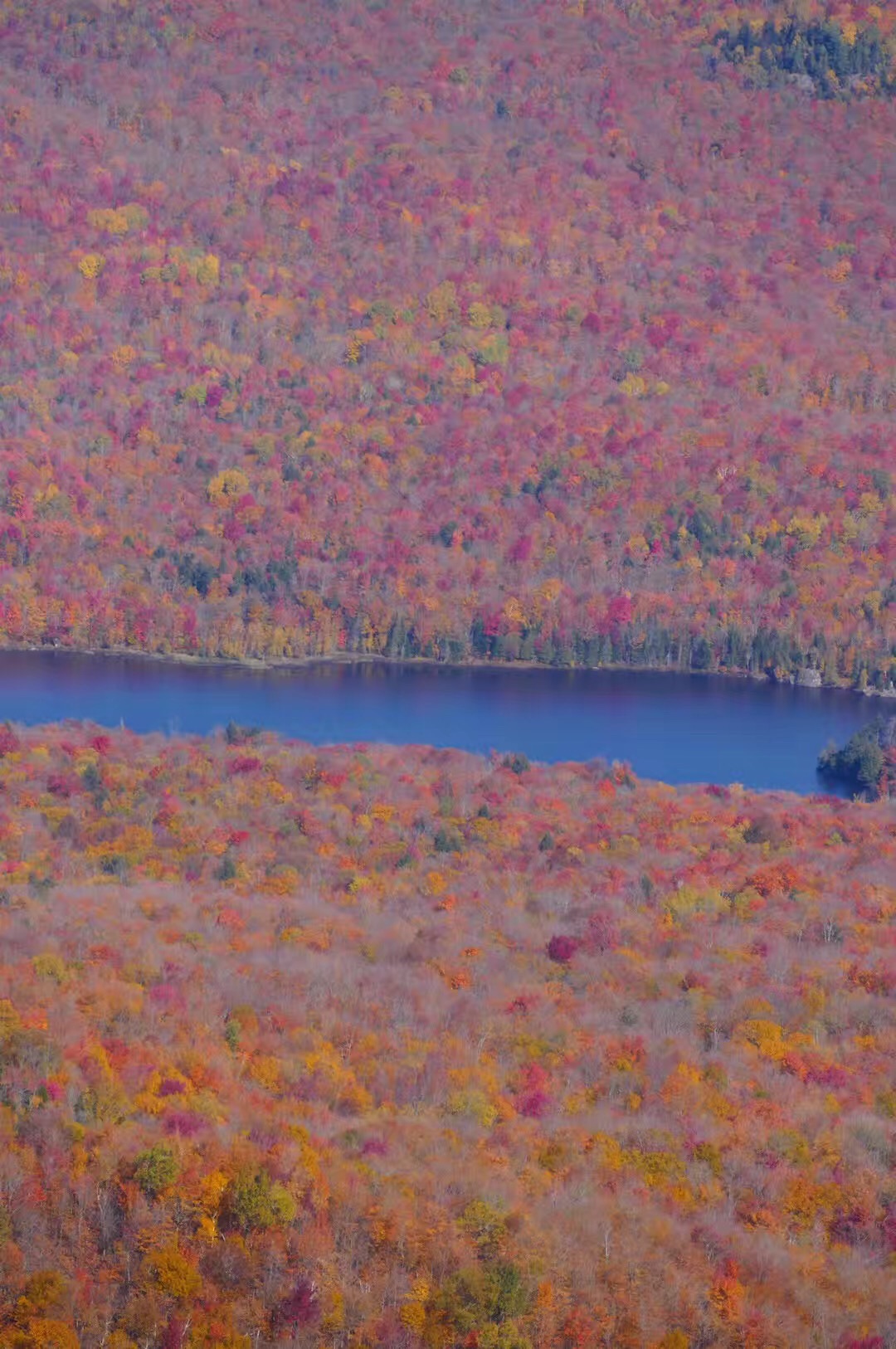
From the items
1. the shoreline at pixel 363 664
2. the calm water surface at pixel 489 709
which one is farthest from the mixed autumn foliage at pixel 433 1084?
the shoreline at pixel 363 664

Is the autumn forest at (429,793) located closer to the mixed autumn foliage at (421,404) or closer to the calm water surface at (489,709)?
the mixed autumn foliage at (421,404)

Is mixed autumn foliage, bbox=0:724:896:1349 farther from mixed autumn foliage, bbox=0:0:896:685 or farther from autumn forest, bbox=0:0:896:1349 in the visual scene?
mixed autumn foliage, bbox=0:0:896:685

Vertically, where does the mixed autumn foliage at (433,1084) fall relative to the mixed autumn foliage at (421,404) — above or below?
below

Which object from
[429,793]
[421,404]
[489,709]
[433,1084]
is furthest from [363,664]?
[433,1084]

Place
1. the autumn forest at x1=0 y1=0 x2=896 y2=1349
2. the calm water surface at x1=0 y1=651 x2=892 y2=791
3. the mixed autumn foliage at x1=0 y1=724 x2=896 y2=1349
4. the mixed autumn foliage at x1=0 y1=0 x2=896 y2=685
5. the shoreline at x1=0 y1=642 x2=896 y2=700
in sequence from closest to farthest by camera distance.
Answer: the mixed autumn foliage at x1=0 y1=724 x2=896 y2=1349, the autumn forest at x1=0 y1=0 x2=896 y2=1349, the calm water surface at x1=0 y1=651 x2=892 y2=791, the shoreline at x1=0 y1=642 x2=896 y2=700, the mixed autumn foliage at x1=0 y1=0 x2=896 y2=685

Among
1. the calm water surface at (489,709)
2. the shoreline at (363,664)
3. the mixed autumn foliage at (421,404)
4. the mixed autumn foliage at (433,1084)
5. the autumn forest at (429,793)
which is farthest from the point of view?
the mixed autumn foliage at (421,404)

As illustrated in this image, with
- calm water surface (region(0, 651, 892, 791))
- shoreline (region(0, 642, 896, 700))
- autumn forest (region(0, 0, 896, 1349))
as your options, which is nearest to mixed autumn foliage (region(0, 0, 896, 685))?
autumn forest (region(0, 0, 896, 1349))

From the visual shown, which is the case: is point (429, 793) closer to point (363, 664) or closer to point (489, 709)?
point (489, 709)
